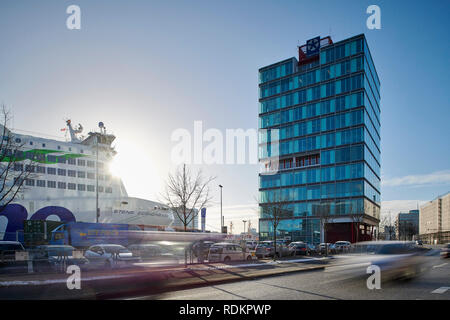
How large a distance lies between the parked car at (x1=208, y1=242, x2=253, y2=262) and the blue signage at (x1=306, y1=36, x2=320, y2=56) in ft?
198

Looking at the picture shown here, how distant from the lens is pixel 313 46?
255ft

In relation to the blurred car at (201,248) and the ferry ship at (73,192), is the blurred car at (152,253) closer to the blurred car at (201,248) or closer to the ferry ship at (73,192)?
the blurred car at (201,248)

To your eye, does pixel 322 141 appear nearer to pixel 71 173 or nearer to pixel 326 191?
pixel 326 191

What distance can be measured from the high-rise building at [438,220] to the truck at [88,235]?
158 m

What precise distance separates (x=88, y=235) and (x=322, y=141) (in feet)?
170

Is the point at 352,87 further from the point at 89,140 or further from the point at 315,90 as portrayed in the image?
the point at 89,140

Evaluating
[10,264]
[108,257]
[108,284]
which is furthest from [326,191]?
[108,284]

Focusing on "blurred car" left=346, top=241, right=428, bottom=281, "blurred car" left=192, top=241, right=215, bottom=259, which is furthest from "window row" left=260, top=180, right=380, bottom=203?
A: "blurred car" left=346, top=241, right=428, bottom=281

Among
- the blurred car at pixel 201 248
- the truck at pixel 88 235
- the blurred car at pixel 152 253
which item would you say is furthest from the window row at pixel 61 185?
the blurred car at pixel 201 248

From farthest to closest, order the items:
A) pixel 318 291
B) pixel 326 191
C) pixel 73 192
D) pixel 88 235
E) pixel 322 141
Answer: pixel 322 141, pixel 326 191, pixel 73 192, pixel 88 235, pixel 318 291

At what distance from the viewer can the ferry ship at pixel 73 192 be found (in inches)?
1693

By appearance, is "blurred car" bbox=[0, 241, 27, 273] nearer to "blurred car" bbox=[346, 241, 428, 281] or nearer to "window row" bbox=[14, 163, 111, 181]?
"blurred car" bbox=[346, 241, 428, 281]

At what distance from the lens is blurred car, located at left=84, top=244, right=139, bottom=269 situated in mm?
20391
